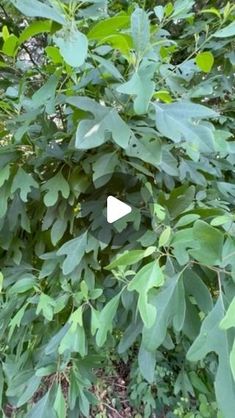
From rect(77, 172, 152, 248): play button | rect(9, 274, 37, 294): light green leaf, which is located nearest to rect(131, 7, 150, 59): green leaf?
rect(77, 172, 152, 248): play button

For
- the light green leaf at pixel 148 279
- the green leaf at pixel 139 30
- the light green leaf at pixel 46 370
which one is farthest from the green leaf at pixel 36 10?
the light green leaf at pixel 46 370

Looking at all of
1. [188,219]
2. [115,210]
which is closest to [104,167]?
[115,210]

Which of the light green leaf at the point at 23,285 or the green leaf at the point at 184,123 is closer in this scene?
the green leaf at the point at 184,123

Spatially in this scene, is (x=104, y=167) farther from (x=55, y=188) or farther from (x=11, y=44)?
(x=11, y=44)

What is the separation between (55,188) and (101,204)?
9cm

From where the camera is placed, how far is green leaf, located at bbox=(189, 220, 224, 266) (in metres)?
0.46

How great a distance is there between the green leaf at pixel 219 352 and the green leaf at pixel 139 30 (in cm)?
36

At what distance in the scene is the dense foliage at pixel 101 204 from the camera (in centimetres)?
50

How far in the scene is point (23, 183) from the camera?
704 millimetres

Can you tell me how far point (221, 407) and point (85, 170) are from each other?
1.45 ft

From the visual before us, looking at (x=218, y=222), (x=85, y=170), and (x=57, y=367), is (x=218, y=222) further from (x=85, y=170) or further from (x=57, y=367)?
(x=57, y=367)

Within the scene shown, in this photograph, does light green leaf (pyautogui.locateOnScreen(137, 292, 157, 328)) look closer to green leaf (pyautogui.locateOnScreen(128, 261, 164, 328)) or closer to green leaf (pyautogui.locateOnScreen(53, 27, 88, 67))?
green leaf (pyautogui.locateOnScreen(128, 261, 164, 328))

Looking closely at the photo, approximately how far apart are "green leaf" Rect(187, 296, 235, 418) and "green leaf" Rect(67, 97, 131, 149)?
0.87 ft

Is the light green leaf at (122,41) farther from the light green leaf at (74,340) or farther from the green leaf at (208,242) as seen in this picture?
the light green leaf at (74,340)
